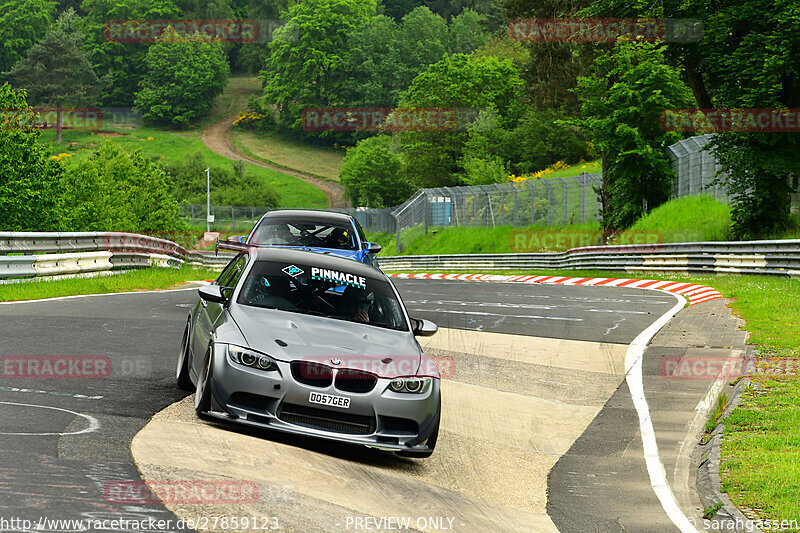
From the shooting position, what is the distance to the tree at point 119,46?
16875 centimetres

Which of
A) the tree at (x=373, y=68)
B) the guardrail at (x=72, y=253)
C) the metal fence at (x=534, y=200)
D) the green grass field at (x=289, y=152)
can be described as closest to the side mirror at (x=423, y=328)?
the guardrail at (x=72, y=253)

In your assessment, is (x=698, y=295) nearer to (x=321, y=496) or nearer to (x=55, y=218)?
(x=321, y=496)

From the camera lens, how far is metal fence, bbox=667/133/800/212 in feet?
122

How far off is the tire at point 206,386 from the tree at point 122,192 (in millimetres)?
58855

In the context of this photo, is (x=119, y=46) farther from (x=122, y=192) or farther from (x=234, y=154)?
(x=122, y=192)

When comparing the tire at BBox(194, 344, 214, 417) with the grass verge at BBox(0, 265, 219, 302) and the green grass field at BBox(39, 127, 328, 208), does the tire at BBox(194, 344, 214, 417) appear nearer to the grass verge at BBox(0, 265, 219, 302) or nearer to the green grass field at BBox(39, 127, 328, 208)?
the grass verge at BBox(0, 265, 219, 302)

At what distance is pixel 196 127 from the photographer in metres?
159

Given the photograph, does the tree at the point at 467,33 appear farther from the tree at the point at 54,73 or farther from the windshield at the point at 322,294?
the windshield at the point at 322,294

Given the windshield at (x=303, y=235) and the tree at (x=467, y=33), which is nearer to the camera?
the windshield at (x=303, y=235)

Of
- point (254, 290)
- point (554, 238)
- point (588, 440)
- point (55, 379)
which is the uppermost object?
point (254, 290)

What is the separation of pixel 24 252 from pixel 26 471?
14.3 metres

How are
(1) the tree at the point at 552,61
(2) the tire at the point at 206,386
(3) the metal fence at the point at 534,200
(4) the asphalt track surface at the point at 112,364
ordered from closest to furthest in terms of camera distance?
(4) the asphalt track surface at the point at 112,364
(2) the tire at the point at 206,386
(3) the metal fence at the point at 534,200
(1) the tree at the point at 552,61

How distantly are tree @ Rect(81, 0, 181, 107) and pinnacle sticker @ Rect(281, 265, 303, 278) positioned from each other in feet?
536

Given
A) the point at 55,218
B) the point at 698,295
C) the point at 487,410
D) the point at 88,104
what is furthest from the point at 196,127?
the point at 487,410
